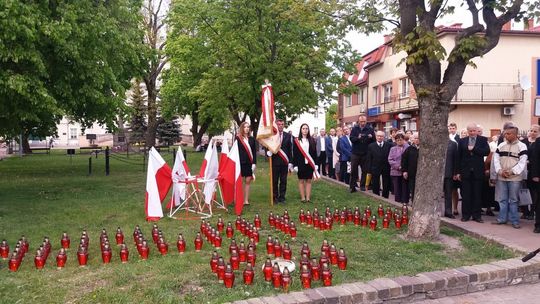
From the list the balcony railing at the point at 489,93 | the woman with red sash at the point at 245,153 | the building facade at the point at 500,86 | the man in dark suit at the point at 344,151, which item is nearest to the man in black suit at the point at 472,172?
the woman with red sash at the point at 245,153

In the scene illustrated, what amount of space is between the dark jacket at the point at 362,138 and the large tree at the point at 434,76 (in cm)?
494

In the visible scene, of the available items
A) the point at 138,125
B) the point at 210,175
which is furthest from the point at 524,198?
the point at 138,125

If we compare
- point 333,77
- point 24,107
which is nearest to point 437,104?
point 24,107

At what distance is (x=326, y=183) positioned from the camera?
15.2 metres

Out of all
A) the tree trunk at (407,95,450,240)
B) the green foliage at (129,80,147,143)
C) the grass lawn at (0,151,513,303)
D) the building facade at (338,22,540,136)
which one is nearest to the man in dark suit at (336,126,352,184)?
the grass lawn at (0,151,513,303)

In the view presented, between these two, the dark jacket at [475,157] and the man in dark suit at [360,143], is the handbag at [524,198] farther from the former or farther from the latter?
the man in dark suit at [360,143]

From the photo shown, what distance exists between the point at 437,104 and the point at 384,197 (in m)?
4.81

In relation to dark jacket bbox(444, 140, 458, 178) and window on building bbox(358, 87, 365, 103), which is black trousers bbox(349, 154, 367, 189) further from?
window on building bbox(358, 87, 365, 103)

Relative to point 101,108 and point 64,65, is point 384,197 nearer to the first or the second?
point 64,65

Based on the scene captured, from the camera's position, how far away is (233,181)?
10.3 meters

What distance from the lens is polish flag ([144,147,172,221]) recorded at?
9516 millimetres

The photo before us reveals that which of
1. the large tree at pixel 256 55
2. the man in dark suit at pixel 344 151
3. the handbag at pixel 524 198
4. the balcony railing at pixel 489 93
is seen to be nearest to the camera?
the handbag at pixel 524 198

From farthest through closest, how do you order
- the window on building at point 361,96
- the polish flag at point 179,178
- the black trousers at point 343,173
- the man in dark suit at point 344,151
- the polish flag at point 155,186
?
the window on building at point 361,96
the black trousers at point 343,173
the man in dark suit at point 344,151
the polish flag at point 179,178
the polish flag at point 155,186

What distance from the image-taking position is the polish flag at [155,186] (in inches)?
375
